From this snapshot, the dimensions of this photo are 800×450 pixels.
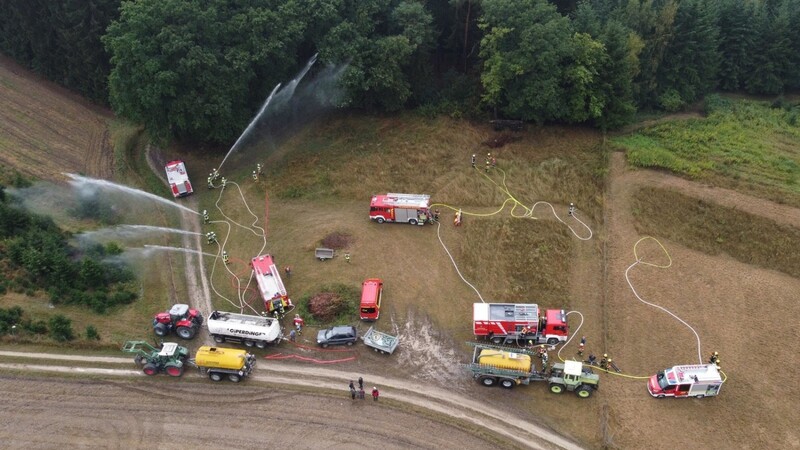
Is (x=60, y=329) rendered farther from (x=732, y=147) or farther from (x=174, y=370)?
(x=732, y=147)

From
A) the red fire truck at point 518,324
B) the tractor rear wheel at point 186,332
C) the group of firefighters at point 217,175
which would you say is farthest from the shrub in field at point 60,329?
the red fire truck at point 518,324

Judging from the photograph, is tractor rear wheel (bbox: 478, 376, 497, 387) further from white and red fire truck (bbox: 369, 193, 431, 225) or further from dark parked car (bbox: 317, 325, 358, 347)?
white and red fire truck (bbox: 369, 193, 431, 225)

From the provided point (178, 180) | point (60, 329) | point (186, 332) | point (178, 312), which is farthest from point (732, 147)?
point (60, 329)

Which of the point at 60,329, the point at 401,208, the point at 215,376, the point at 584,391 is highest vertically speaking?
the point at 401,208

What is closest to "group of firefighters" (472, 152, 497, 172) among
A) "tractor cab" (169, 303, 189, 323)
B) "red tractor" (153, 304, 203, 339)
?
"tractor cab" (169, 303, 189, 323)

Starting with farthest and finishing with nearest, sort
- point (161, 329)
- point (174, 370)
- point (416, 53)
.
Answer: point (416, 53), point (161, 329), point (174, 370)

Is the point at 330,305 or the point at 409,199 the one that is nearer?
the point at 330,305
